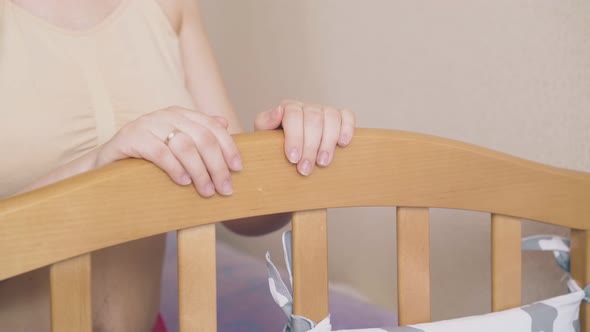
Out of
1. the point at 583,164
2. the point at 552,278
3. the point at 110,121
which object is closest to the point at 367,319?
the point at 552,278

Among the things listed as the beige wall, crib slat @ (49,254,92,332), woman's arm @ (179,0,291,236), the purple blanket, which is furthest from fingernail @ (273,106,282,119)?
the purple blanket

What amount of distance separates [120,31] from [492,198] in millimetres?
568

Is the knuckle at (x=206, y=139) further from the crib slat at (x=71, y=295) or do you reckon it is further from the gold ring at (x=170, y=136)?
the crib slat at (x=71, y=295)

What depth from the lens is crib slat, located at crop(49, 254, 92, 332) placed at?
0.56m

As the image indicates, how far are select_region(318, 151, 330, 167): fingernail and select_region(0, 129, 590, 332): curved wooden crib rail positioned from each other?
0.01m

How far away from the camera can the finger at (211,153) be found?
23.5 inches

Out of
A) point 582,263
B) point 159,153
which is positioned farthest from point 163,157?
point 582,263

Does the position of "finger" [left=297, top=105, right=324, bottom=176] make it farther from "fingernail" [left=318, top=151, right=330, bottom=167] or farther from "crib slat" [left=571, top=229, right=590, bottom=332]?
"crib slat" [left=571, top=229, right=590, bottom=332]

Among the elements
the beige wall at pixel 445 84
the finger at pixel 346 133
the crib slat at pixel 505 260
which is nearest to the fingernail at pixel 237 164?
the finger at pixel 346 133

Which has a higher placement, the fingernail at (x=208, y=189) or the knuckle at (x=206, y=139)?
the knuckle at (x=206, y=139)

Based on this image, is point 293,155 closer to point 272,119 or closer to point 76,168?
point 272,119

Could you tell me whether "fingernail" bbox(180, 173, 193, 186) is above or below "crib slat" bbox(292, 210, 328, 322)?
above

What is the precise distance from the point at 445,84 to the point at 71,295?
739 mm

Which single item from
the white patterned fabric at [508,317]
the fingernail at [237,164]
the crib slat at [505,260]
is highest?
the fingernail at [237,164]
